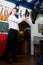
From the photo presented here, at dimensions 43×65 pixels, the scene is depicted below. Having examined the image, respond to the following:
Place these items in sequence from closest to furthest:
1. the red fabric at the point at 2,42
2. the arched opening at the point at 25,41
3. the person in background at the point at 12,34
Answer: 1. the person in background at the point at 12,34
2. the red fabric at the point at 2,42
3. the arched opening at the point at 25,41

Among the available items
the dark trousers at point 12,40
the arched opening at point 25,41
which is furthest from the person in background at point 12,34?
the arched opening at point 25,41

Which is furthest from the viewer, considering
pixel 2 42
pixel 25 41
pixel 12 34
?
pixel 25 41

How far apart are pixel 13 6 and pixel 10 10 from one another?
0.13 m

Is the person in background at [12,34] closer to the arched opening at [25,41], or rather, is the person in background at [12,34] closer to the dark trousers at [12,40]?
the dark trousers at [12,40]

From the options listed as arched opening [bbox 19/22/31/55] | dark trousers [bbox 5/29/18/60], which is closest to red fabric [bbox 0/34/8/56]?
dark trousers [bbox 5/29/18/60]

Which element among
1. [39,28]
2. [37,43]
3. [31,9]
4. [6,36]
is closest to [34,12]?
[31,9]

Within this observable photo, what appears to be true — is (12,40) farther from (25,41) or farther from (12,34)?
(25,41)

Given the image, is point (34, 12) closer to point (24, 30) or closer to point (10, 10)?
point (24, 30)

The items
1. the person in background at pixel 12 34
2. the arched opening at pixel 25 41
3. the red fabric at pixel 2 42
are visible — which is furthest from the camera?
the arched opening at pixel 25 41

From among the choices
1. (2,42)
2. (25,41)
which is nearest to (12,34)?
(2,42)

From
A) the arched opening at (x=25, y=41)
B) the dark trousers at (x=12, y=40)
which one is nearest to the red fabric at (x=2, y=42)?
the dark trousers at (x=12, y=40)

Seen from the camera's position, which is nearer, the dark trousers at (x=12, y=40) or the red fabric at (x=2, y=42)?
the dark trousers at (x=12, y=40)

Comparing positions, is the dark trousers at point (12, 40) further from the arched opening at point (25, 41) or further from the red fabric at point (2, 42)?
the arched opening at point (25, 41)

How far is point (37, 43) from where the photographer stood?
12.5ft
